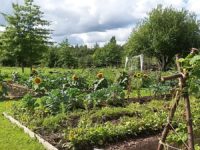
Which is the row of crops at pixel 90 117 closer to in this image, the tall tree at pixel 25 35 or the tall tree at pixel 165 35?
the tall tree at pixel 25 35

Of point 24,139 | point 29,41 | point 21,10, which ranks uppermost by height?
point 21,10

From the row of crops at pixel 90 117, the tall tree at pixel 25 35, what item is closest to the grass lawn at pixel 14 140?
the row of crops at pixel 90 117

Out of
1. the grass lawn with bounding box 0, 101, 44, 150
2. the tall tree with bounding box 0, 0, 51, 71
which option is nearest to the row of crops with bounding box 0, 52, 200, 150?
the grass lawn with bounding box 0, 101, 44, 150

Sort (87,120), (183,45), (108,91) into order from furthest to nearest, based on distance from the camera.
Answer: (183,45), (108,91), (87,120)

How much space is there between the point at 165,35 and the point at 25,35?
1821 centimetres

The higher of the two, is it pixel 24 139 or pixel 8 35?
pixel 8 35

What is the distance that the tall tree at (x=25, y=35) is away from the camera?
1110 inches

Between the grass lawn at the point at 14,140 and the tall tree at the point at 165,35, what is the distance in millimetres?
33328

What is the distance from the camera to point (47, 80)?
15.6 m

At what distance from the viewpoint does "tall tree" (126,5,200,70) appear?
140 feet

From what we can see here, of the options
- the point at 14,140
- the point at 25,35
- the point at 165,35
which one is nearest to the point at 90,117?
the point at 14,140

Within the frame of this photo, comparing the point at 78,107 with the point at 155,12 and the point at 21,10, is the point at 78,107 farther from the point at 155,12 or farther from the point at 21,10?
the point at 155,12

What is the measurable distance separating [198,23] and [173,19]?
3649mm

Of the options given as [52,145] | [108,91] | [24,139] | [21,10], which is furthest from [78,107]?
[21,10]
